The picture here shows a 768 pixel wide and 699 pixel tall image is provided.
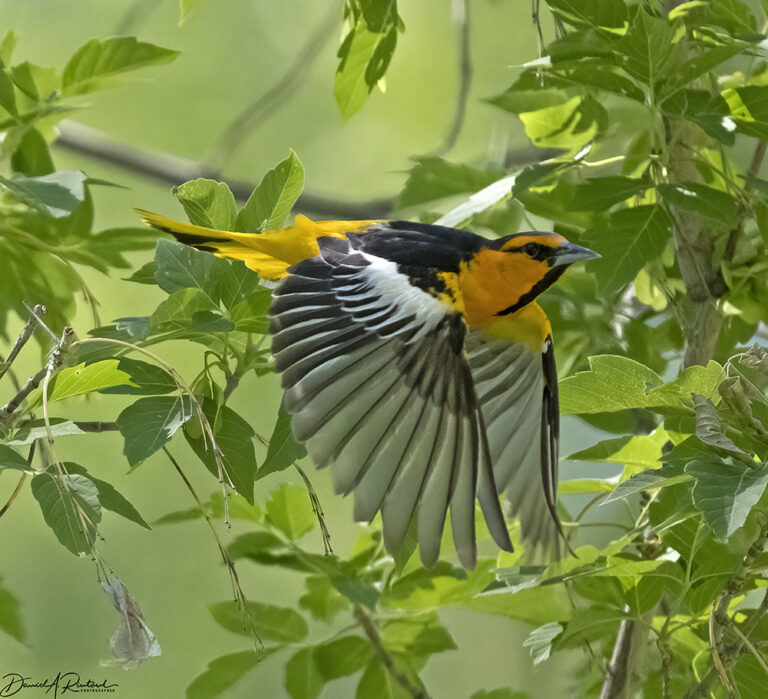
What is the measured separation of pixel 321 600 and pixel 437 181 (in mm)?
501

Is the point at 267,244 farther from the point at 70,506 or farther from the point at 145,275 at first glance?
the point at 70,506

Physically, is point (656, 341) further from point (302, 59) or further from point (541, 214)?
point (302, 59)

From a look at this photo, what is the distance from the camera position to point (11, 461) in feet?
2.02

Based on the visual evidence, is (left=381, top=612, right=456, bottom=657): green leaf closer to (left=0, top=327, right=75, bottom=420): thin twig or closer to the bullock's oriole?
the bullock's oriole

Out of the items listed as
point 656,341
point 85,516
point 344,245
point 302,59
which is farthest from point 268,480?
point 85,516

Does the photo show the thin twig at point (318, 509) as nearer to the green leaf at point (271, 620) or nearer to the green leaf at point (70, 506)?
the green leaf at point (70, 506)

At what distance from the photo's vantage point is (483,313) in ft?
3.23

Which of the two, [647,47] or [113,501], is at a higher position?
[647,47]

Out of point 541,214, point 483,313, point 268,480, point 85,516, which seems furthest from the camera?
point 268,480

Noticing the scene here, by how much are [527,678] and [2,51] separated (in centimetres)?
174

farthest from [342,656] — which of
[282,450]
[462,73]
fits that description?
[462,73]

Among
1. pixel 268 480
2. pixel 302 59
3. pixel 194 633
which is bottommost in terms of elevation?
pixel 194 633

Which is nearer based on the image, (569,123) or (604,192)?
(604,192)

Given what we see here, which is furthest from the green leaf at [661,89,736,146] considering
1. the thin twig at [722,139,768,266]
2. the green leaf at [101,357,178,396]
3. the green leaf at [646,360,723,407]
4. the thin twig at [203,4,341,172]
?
the thin twig at [203,4,341,172]
